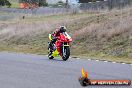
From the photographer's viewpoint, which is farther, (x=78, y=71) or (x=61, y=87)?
(x=78, y=71)

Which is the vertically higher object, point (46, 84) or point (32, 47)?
point (46, 84)

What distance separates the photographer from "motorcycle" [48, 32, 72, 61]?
22208mm

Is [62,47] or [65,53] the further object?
[62,47]

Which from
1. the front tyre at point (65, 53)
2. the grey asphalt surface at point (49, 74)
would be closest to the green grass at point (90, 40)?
the front tyre at point (65, 53)

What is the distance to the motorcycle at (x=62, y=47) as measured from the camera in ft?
72.9

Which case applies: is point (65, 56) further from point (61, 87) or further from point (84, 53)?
point (61, 87)

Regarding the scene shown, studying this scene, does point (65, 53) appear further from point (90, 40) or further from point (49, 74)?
point (90, 40)

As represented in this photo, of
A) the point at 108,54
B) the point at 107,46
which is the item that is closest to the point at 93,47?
the point at 107,46

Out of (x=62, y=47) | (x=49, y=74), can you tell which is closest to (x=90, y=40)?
(x=62, y=47)

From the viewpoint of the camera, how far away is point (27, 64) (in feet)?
66.2

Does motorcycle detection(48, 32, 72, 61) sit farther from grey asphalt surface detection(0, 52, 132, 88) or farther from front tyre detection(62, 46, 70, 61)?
grey asphalt surface detection(0, 52, 132, 88)

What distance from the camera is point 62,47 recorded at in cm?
2261

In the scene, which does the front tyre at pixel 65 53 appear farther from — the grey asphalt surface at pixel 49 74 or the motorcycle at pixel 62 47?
the grey asphalt surface at pixel 49 74

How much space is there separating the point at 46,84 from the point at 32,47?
21458 millimetres
